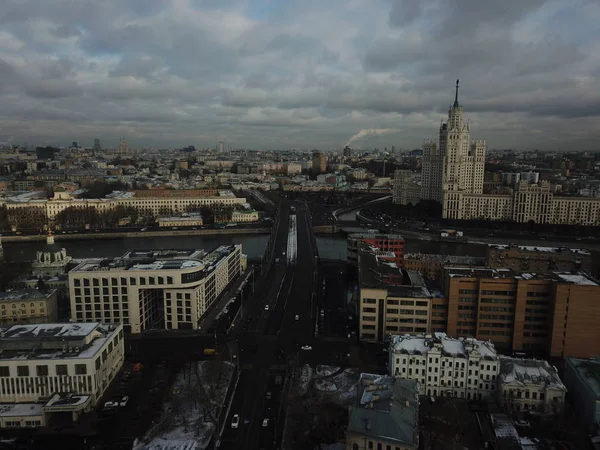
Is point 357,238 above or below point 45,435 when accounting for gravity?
above

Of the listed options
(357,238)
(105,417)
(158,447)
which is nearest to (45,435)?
(105,417)

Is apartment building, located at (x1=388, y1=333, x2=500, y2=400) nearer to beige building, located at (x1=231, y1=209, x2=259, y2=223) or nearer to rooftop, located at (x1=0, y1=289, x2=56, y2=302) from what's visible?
rooftop, located at (x1=0, y1=289, x2=56, y2=302)

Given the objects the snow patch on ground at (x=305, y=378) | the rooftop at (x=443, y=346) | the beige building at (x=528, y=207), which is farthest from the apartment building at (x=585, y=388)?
the beige building at (x=528, y=207)

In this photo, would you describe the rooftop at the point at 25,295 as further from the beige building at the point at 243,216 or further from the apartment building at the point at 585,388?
the beige building at the point at 243,216

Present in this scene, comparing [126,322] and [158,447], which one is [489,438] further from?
[126,322]

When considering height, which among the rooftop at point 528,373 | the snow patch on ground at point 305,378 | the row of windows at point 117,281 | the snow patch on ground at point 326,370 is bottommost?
the snow patch on ground at point 326,370

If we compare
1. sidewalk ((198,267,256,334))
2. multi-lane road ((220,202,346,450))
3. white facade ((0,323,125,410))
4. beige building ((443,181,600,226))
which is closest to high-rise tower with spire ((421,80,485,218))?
beige building ((443,181,600,226))
